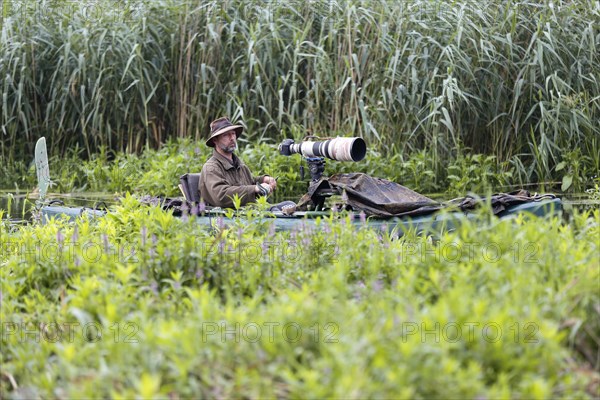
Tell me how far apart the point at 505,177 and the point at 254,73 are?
9.18 ft

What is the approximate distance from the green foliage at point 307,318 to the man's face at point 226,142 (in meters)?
2.96

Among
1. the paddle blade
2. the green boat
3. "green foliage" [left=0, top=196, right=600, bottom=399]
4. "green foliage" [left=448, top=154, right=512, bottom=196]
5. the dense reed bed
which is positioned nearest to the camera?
"green foliage" [left=0, top=196, right=600, bottom=399]

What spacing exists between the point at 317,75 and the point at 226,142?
2.25 m

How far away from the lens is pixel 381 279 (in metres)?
3.57

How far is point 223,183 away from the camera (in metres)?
6.73

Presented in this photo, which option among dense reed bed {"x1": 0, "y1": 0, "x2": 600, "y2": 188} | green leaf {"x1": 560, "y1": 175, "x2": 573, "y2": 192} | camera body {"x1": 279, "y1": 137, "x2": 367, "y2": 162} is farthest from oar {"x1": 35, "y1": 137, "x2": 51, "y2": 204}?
green leaf {"x1": 560, "y1": 175, "x2": 573, "y2": 192}

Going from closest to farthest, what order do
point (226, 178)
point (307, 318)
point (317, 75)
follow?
point (307, 318) < point (226, 178) < point (317, 75)

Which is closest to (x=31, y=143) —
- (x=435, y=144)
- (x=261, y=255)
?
(x=435, y=144)

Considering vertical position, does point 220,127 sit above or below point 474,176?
above

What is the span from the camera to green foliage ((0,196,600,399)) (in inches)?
99.7

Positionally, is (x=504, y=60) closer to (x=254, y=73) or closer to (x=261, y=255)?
(x=254, y=73)

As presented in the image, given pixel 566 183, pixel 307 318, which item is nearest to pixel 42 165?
pixel 566 183

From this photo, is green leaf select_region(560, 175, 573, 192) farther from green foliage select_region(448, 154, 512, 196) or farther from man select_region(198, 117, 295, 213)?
man select_region(198, 117, 295, 213)

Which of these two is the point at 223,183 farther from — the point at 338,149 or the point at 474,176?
the point at 474,176
